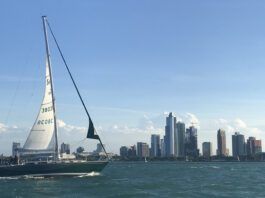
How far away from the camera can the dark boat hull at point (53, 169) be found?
232 feet

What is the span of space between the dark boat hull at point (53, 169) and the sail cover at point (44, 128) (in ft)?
11.4

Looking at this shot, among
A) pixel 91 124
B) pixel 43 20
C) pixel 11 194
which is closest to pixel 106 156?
pixel 91 124

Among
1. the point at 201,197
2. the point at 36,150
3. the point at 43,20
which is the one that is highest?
the point at 43,20

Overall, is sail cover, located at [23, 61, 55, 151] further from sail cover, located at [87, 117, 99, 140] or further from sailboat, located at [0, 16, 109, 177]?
sail cover, located at [87, 117, 99, 140]

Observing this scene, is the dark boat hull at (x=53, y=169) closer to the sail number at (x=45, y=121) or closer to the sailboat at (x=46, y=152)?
the sailboat at (x=46, y=152)

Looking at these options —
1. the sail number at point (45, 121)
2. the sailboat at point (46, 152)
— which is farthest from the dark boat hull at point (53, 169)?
the sail number at point (45, 121)

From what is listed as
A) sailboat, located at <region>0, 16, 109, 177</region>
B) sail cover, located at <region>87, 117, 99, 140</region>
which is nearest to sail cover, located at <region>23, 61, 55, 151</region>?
sailboat, located at <region>0, 16, 109, 177</region>

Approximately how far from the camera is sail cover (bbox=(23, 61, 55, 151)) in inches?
2904

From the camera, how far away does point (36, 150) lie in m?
74.2

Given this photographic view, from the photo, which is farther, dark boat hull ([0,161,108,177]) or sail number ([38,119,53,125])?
sail number ([38,119,53,125])

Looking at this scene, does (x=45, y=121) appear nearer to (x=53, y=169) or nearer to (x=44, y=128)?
(x=44, y=128)

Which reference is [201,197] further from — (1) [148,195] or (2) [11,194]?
→ (2) [11,194]

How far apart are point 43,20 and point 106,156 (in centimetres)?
2072

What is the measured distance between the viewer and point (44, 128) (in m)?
74.1
